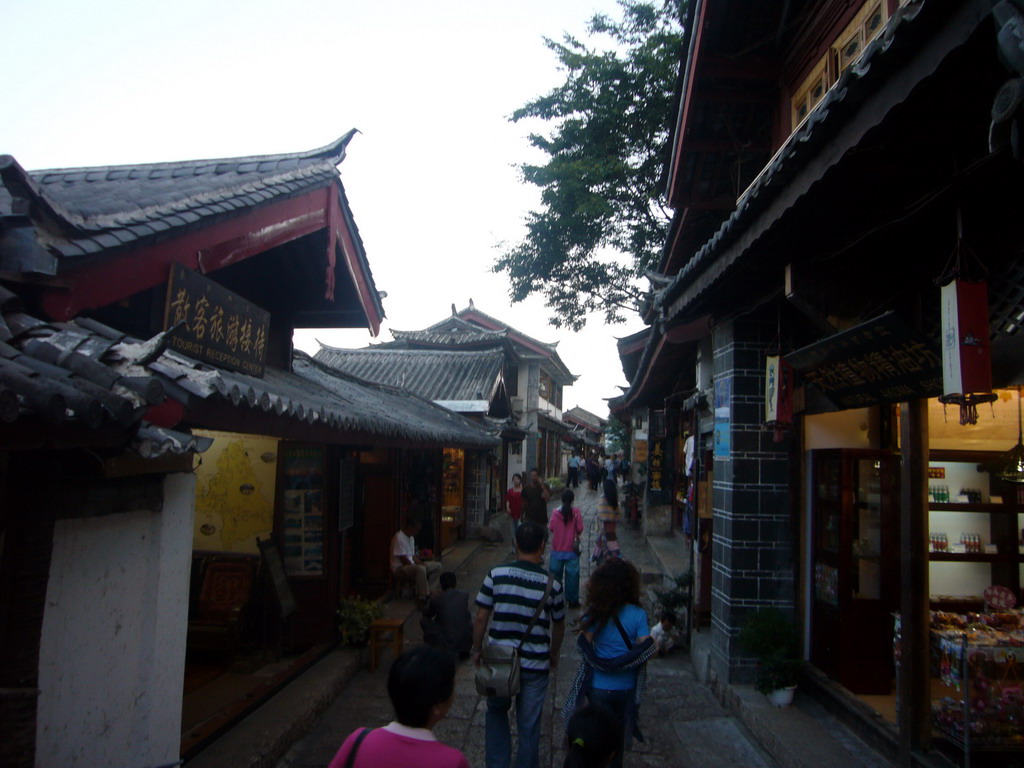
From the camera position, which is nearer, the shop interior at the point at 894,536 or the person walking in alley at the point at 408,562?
the shop interior at the point at 894,536

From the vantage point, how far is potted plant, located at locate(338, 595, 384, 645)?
7.93 m

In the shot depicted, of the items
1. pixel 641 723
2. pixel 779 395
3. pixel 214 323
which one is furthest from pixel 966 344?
pixel 214 323

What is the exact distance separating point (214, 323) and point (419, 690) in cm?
404

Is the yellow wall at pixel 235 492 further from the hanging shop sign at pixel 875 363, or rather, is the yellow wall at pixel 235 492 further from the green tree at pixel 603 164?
the green tree at pixel 603 164

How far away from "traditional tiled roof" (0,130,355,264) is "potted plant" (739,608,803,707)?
5.66 meters

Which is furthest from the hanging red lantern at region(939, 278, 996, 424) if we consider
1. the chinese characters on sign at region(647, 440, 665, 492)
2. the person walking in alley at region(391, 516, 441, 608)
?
the chinese characters on sign at region(647, 440, 665, 492)

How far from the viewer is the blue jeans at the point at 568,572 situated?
9553 mm

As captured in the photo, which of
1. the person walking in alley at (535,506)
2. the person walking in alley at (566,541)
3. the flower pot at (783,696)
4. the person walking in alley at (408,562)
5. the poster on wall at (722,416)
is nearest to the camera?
the flower pot at (783,696)

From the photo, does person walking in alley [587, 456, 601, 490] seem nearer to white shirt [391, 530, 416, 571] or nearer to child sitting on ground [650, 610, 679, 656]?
white shirt [391, 530, 416, 571]

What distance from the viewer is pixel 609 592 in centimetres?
447

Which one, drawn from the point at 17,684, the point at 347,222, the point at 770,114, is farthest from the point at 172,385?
the point at 770,114

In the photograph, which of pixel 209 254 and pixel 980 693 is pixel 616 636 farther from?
pixel 209 254

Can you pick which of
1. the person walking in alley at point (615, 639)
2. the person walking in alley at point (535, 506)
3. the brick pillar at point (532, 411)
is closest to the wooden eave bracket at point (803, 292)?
the person walking in alley at point (615, 639)

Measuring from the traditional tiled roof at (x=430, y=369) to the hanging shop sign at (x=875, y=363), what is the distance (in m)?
15.4
